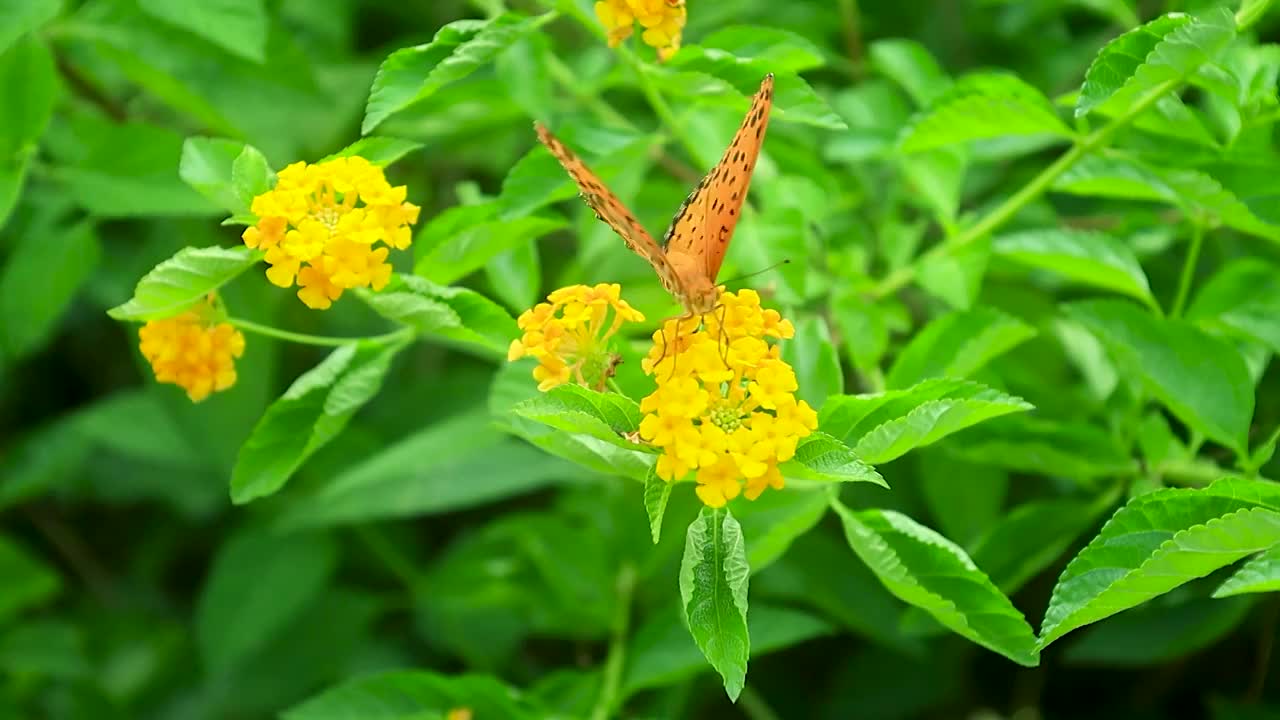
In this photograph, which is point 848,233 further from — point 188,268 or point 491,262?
point 188,268

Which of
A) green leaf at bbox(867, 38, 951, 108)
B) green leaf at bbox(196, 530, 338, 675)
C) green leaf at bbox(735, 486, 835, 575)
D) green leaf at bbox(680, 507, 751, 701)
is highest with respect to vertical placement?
green leaf at bbox(867, 38, 951, 108)

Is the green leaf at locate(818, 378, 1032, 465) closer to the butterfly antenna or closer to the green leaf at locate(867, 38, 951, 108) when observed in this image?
the butterfly antenna

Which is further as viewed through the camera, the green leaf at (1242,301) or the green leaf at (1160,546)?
the green leaf at (1242,301)

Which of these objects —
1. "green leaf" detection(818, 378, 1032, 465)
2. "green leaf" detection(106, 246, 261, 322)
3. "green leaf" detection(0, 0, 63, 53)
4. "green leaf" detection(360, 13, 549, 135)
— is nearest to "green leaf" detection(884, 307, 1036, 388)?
"green leaf" detection(818, 378, 1032, 465)

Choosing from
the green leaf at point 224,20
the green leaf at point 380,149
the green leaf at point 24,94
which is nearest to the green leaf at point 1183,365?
the green leaf at point 380,149

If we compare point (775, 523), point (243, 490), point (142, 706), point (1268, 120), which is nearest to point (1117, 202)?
point (1268, 120)

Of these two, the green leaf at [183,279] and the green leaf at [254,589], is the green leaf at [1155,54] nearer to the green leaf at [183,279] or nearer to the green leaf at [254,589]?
the green leaf at [183,279]

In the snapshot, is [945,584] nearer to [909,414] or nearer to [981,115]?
[909,414]
